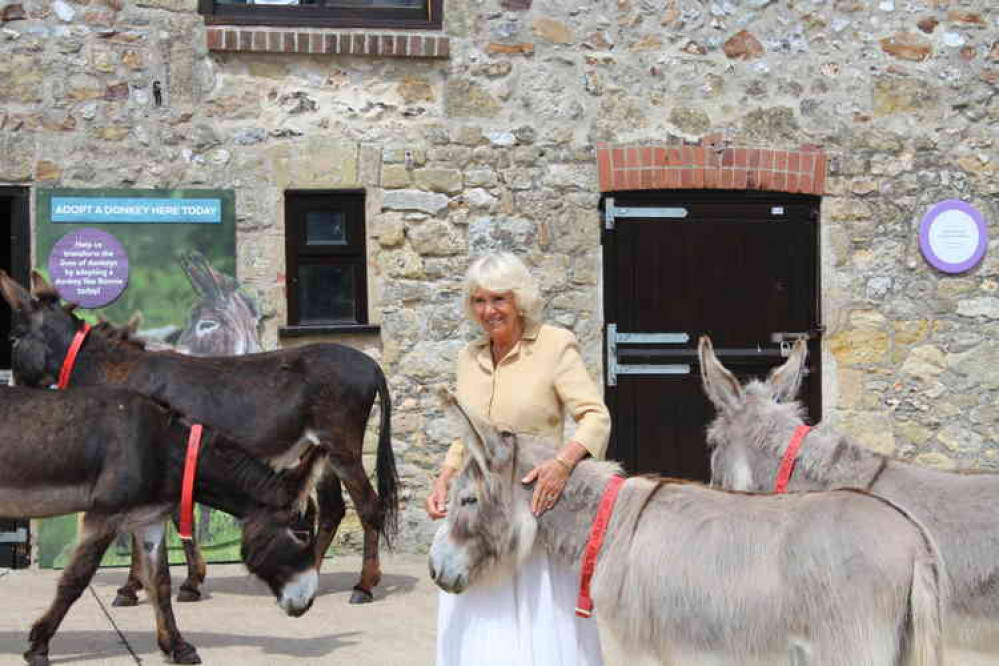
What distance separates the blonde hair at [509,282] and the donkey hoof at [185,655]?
2539 millimetres

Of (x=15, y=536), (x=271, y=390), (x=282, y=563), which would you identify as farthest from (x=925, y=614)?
(x=15, y=536)

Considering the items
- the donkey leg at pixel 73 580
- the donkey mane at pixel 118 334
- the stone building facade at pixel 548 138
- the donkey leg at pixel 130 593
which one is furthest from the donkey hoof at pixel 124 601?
the stone building facade at pixel 548 138

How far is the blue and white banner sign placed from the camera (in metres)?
8.31

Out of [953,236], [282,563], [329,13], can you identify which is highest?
[329,13]

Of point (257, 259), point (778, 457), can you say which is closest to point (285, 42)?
point (257, 259)

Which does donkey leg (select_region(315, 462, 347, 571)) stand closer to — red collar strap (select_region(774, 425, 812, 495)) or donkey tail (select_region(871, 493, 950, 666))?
red collar strap (select_region(774, 425, 812, 495))

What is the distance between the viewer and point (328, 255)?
342 inches

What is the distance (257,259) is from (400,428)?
1439mm

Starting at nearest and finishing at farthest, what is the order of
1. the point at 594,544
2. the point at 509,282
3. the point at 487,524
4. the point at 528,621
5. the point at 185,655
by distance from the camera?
the point at 594,544 → the point at 487,524 → the point at 528,621 → the point at 509,282 → the point at 185,655

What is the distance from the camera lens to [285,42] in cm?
854

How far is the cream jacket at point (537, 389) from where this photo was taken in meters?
4.14

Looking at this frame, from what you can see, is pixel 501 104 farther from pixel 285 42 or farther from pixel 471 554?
pixel 471 554

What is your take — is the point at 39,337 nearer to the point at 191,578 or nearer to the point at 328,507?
the point at 191,578

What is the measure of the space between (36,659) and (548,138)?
4.77m
